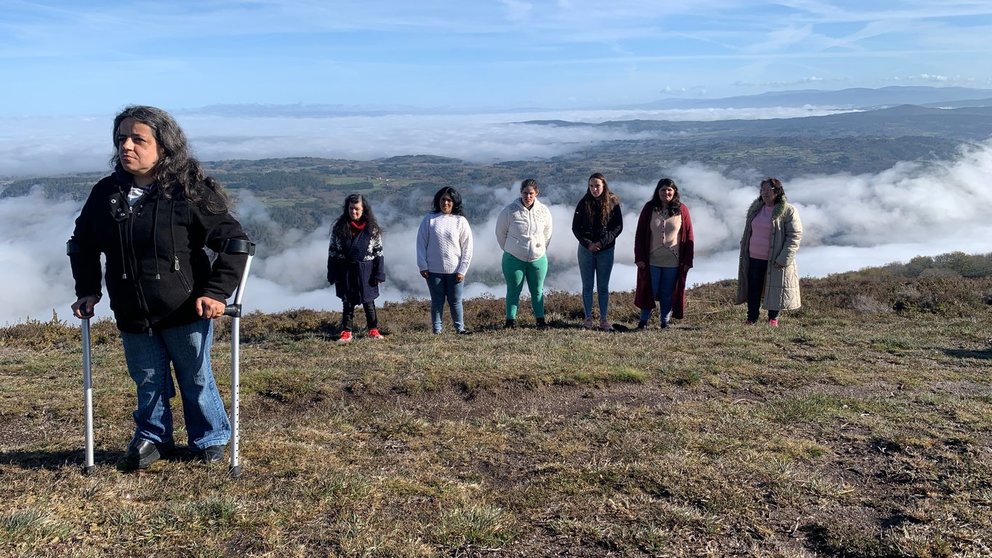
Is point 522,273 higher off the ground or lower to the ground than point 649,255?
lower

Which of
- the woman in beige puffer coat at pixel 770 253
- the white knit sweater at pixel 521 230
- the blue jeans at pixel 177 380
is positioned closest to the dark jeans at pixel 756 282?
the woman in beige puffer coat at pixel 770 253

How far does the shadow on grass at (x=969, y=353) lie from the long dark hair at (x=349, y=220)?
7.76m

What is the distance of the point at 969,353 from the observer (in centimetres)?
936

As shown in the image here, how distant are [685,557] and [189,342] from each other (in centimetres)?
295

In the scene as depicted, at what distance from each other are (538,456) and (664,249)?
20.1 ft

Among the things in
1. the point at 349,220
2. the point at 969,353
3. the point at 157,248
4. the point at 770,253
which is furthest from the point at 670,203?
the point at 157,248

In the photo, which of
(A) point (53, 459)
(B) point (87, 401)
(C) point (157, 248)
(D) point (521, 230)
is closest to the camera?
(C) point (157, 248)

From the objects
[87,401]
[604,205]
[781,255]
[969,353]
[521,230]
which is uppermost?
[604,205]

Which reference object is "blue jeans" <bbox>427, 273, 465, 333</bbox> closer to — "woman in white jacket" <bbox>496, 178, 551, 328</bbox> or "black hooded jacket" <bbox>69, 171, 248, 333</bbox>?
"woman in white jacket" <bbox>496, 178, 551, 328</bbox>

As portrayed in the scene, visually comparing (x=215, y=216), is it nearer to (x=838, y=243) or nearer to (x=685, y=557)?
(x=685, y=557)

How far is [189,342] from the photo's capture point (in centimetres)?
413

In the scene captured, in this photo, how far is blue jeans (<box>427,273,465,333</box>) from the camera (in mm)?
10203

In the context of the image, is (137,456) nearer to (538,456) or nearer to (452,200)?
(538,456)

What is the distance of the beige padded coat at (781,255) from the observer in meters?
10.5
